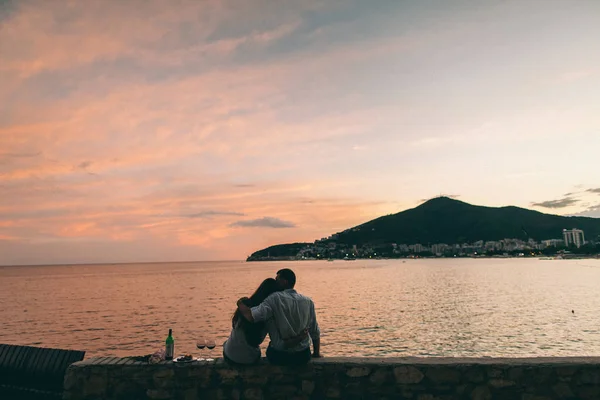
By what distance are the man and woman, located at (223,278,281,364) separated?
118mm

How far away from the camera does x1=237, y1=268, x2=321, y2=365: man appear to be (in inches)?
247

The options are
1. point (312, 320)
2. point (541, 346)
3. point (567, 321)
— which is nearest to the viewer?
point (312, 320)

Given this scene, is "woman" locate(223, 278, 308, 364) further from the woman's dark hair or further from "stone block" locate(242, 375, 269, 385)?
"stone block" locate(242, 375, 269, 385)

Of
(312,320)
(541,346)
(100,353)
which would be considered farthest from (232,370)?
(541,346)

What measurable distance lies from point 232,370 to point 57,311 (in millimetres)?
48078

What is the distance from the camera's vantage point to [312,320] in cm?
661

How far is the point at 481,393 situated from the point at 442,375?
0.59 metres

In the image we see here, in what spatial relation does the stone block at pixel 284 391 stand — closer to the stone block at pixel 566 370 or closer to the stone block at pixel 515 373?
the stone block at pixel 515 373

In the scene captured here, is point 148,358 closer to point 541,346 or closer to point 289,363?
point 289,363

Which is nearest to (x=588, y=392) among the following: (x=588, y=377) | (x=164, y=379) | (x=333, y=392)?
(x=588, y=377)

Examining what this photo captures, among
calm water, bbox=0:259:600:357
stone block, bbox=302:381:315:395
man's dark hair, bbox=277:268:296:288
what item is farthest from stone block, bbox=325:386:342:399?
calm water, bbox=0:259:600:357

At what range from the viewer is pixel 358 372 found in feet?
21.0

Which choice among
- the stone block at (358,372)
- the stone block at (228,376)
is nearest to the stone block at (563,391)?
the stone block at (358,372)

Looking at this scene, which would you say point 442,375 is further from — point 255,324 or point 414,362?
point 255,324
